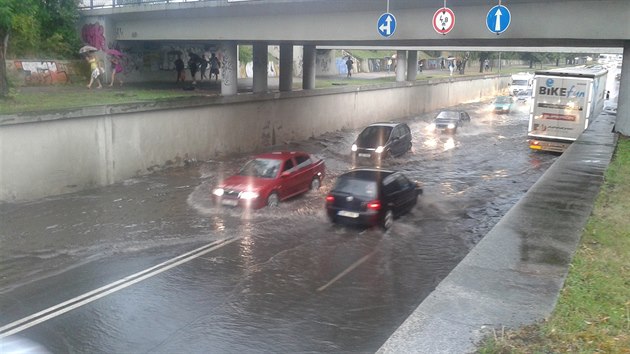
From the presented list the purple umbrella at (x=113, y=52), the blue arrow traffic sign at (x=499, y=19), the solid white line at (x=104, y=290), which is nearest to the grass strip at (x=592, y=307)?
the solid white line at (x=104, y=290)

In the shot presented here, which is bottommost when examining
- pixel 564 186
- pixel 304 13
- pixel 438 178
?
pixel 438 178

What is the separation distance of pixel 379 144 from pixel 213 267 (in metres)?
15.4

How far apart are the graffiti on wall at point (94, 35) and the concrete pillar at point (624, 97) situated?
27714 mm

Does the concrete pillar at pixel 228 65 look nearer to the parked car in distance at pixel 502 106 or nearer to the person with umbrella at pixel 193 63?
the person with umbrella at pixel 193 63

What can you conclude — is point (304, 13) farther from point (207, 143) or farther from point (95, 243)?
point (95, 243)

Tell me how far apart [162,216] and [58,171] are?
5046 millimetres

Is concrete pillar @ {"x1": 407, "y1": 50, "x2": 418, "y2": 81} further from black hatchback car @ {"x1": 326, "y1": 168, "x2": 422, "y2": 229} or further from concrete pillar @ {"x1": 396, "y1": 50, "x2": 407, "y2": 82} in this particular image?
black hatchback car @ {"x1": 326, "y1": 168, "x2": 422, "y2": 229}

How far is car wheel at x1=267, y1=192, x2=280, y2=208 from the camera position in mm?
17000

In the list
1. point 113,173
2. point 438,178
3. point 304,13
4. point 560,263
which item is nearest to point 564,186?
point 560,263

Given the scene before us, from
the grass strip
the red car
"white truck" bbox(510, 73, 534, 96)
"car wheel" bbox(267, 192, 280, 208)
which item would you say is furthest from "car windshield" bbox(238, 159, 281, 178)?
"white truck" bbox(510, 73, 534, 96)

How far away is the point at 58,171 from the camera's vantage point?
1933 cm

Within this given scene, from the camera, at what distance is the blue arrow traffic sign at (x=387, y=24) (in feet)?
65.0

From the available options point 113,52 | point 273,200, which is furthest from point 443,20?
point 113,52

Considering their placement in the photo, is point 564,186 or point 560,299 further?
point 564,186
